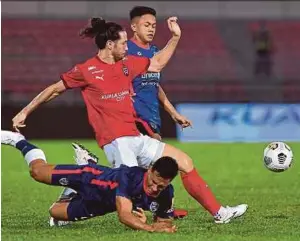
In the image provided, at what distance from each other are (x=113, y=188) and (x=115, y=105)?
38.2 inches

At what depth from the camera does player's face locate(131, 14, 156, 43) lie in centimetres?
908

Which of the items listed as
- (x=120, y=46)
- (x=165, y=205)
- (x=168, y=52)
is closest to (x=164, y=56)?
(x=168, y=52)

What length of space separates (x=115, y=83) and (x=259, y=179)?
20.7 ft

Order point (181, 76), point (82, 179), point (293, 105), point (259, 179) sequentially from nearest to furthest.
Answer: point (82, 179), point (259, 179), point (293, 105), point (181, 76)

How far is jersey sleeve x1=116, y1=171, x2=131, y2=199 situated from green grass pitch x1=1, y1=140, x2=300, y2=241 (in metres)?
0.32

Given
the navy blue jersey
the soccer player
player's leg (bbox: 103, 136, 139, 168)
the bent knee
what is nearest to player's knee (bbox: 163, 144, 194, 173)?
the soccer player

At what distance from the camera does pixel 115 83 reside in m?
8.42

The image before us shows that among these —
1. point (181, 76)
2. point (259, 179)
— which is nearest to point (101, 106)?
point (259, 179)

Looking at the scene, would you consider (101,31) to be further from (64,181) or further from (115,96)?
(64,181)

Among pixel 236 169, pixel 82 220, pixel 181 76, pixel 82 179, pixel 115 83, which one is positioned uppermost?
pixel 115 83

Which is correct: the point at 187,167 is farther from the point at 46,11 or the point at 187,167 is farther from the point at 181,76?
the point at 46,11

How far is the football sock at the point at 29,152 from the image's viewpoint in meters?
8.17

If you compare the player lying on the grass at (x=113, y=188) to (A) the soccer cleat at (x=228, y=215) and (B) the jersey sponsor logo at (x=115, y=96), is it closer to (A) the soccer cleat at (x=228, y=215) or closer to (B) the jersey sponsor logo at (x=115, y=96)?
(A) the soccer cleat at (x=228, y=215)

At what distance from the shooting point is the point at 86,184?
7840 mm
